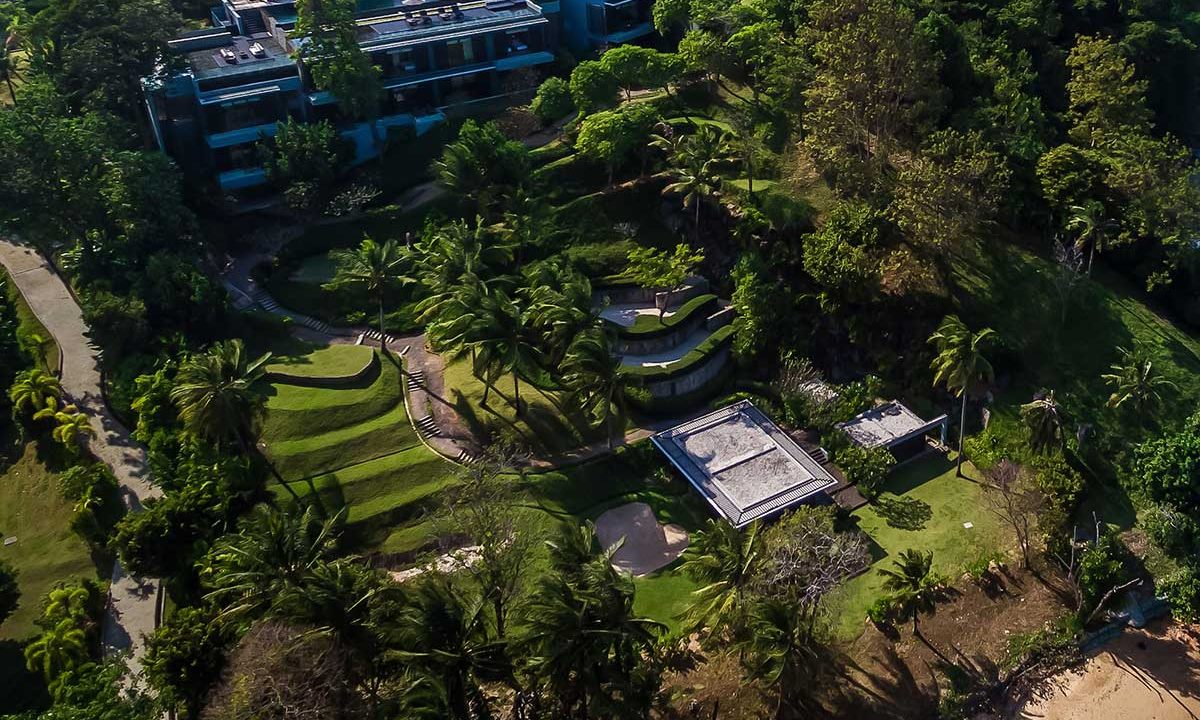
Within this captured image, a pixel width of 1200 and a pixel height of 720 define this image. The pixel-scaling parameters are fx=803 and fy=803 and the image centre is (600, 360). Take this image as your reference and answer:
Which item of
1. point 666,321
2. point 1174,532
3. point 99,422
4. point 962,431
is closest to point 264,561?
point 99,422

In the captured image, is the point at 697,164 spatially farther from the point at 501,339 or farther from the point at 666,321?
the point at 501,339

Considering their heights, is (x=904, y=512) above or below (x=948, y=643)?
above

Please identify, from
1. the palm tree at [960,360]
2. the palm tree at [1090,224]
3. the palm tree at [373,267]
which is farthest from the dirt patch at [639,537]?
the palm tree at [1090,224]

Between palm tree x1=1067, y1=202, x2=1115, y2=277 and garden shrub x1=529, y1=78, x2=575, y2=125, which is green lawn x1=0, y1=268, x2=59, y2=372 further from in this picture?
palm tree x1=1067, y1=202, x2=1115, y2=277

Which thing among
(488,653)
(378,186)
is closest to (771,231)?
(378,186)

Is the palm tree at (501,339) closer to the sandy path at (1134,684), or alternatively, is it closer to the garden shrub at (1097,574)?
the sandy path at (1134,684)

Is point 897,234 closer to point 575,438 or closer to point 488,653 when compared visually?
point 575,438

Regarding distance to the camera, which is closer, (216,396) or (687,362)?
(216,396)
